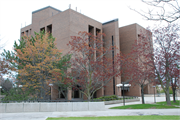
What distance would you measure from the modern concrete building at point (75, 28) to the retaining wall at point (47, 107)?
58.4ft

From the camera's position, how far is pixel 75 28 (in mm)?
35062

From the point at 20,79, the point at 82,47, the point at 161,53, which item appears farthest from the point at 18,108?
the point at 161,53

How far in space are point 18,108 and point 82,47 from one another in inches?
316

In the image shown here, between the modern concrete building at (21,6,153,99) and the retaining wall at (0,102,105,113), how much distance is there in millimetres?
17804

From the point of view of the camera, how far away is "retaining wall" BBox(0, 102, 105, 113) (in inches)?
527

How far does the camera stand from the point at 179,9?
280 inches

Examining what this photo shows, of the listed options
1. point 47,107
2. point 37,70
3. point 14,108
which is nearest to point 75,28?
point 37,70

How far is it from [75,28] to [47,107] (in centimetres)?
2380

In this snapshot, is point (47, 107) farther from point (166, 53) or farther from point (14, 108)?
point (166, 53)

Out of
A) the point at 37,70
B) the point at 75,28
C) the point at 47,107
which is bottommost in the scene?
the point at 47,107

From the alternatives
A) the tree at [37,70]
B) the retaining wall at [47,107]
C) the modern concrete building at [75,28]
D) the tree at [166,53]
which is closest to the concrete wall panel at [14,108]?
the retaining wall at [47,107]

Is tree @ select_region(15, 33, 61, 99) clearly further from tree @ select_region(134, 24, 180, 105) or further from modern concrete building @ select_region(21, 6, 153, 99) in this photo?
modern concrete building @ select_region(21, 6, 153, 99)

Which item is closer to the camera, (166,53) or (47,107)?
(47,107)

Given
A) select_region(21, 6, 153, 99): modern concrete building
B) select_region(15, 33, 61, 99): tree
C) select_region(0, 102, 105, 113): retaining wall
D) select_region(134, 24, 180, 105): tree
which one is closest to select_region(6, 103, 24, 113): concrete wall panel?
select_region(0, 102, 105, 113): retaining wall
